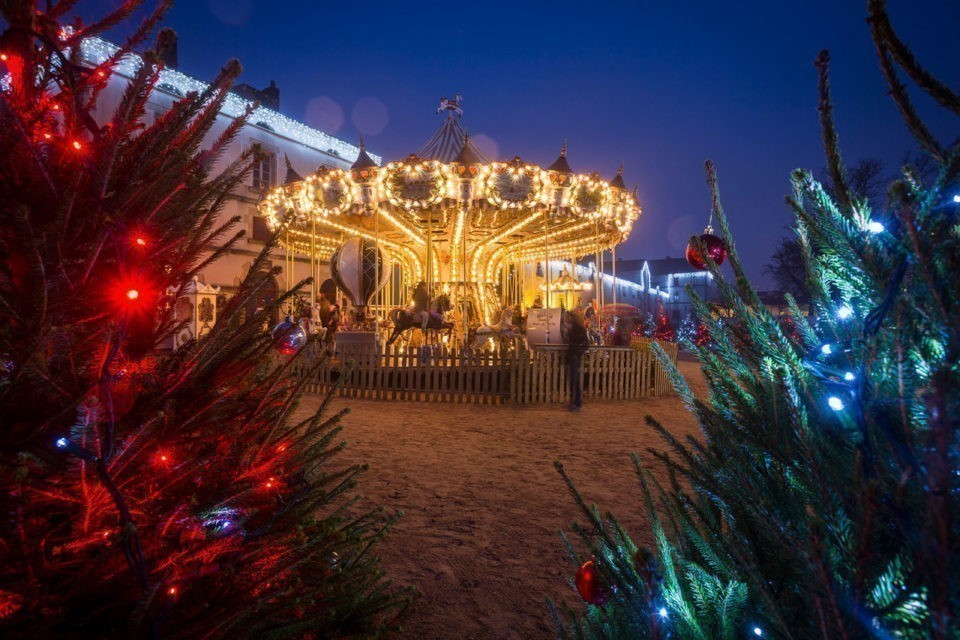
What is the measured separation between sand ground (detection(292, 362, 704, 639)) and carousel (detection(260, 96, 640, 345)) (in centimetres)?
480

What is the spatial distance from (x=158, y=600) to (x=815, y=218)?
1610 millimetres

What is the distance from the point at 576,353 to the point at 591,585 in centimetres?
839

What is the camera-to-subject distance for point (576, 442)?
7.13 meters

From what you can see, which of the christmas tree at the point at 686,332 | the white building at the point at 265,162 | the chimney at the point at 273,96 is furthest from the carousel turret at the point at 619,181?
the chimney at the point at 273,96

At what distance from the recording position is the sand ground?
3055 mm

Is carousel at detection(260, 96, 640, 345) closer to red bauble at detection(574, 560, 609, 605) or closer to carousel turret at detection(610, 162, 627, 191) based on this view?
carousel turret at detection(610, 162, 627, 191)

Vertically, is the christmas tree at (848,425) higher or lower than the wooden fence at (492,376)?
higher

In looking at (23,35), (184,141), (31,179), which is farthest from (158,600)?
(23,35)

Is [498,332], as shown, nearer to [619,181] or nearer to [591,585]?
[619,181]

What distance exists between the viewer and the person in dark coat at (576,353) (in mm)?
9852

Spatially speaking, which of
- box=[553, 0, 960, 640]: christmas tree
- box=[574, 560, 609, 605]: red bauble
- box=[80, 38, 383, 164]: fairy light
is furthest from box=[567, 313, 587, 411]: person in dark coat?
box=[80, 38, 383, 164]: fairy light

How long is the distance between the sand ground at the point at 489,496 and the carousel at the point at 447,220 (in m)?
4.80

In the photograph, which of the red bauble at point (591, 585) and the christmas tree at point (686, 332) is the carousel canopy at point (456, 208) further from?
the red bauble at point (591, 585)

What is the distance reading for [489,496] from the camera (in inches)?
192
